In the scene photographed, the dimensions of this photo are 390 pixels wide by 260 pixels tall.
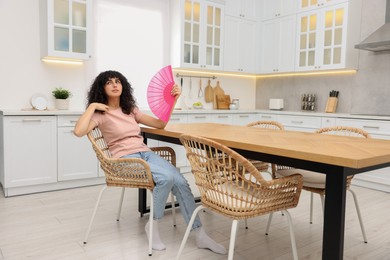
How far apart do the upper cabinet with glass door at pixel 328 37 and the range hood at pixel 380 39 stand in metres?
0.32

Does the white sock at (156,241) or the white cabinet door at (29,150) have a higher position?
the white cabinet door at (29,150)

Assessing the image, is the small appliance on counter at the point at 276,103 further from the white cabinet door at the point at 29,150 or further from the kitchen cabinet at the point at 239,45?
the white cabinet door at the point at 29,150

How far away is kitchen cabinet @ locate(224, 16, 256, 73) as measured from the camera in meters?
5.15

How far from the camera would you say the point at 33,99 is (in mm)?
3758

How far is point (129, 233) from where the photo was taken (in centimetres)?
247

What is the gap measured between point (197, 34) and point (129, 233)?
3143 millimetres

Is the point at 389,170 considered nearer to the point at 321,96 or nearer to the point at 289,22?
the point at 321,96

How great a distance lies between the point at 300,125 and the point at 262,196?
3.20 metres

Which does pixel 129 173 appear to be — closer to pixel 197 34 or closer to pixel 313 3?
pixel 197 34

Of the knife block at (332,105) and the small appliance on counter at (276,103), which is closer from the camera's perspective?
the knife block at (332,105)

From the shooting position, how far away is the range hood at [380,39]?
3818 millimetres

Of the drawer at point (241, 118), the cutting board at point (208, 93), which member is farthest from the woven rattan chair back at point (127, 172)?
the cutting board at point (208, 93)

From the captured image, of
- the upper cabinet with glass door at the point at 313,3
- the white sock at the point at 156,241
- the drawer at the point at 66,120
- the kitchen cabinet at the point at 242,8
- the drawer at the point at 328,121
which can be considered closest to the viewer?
the white sock at the point at 156,241

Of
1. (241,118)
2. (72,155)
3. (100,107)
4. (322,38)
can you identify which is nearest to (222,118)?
(241,118)
